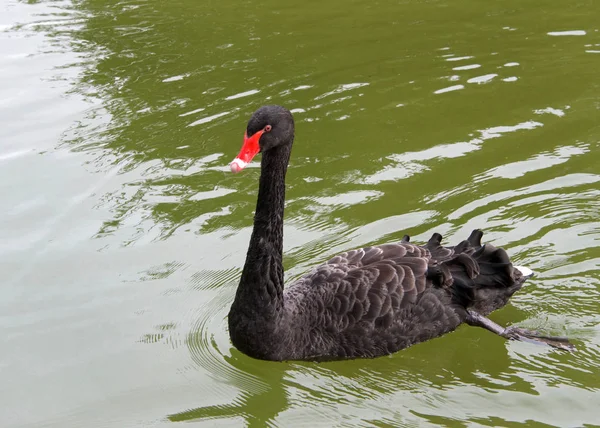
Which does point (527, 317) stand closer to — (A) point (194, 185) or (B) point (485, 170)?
(B) point (485, 170)

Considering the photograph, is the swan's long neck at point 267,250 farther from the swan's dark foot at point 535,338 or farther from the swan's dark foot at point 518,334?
the swan's dark foot at point 535,338

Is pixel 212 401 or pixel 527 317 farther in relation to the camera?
pixel 527 317

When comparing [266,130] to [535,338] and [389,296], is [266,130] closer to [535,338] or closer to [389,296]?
[389,296]

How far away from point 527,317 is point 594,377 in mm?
767

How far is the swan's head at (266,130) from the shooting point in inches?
185

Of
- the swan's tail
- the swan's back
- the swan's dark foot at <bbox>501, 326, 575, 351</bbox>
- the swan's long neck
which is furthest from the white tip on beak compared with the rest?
the swan's dark foot at <bbox>501, 326, 575, 351</bbox>

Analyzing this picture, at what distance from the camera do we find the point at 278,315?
5023 millimetres

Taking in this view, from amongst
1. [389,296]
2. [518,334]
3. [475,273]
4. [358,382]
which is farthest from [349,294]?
[518,334]

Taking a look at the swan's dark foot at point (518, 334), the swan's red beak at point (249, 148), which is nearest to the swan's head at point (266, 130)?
the swan's red beak at point (249, 148)

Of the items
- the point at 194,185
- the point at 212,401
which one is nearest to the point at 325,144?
the point at 194,185

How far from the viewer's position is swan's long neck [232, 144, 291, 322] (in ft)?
16.3

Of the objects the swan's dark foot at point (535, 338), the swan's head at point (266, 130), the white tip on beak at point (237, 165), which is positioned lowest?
the swan's dark foot at point (535, 338)

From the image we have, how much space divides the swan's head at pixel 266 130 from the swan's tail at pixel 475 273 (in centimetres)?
123

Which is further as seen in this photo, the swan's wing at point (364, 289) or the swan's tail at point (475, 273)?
the swan's tail at point (475, 273)
